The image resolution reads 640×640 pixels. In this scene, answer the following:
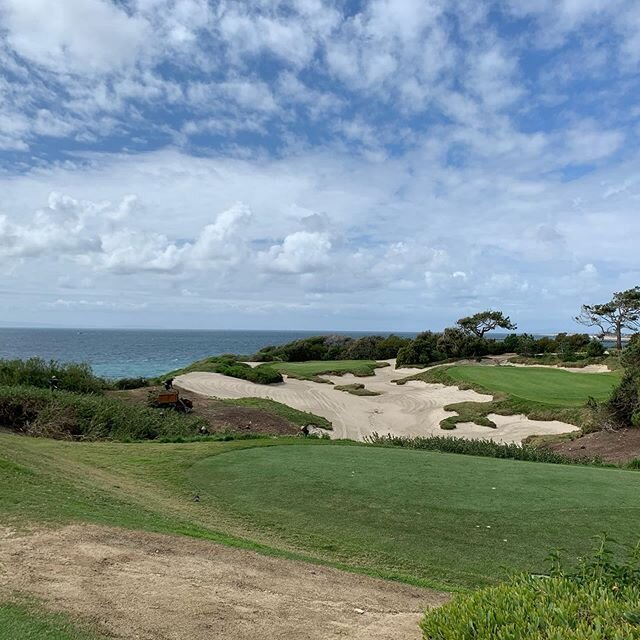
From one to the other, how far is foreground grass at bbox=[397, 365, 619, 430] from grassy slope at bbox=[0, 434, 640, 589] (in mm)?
12321

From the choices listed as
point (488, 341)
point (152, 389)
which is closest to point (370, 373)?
point (488, 341)

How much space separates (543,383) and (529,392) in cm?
260

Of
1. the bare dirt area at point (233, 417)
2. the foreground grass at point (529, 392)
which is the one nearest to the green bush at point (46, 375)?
the bare dirt area at point (233, 417)

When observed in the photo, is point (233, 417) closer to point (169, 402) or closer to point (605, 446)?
point (169, 402)

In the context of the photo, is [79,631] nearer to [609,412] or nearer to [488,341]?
[609,412]

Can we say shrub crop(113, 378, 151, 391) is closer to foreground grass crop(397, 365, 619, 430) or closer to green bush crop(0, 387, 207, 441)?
green bush crop(0, 387, 207, 441)

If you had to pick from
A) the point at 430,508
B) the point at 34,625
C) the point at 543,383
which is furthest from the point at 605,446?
the point at 34,625

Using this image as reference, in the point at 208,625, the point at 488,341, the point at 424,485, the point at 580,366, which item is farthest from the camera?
the point at 488,341

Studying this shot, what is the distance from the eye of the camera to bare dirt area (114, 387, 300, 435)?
18.6 meters

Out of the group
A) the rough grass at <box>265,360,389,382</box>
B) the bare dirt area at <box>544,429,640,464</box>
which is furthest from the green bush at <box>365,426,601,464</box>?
the rough grass at <box>265,360,389,382</box>

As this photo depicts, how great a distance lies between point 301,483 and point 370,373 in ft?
101

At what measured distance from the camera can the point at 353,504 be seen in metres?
7.54

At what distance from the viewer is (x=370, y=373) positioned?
39031mm

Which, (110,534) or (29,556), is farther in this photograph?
(110,534)
